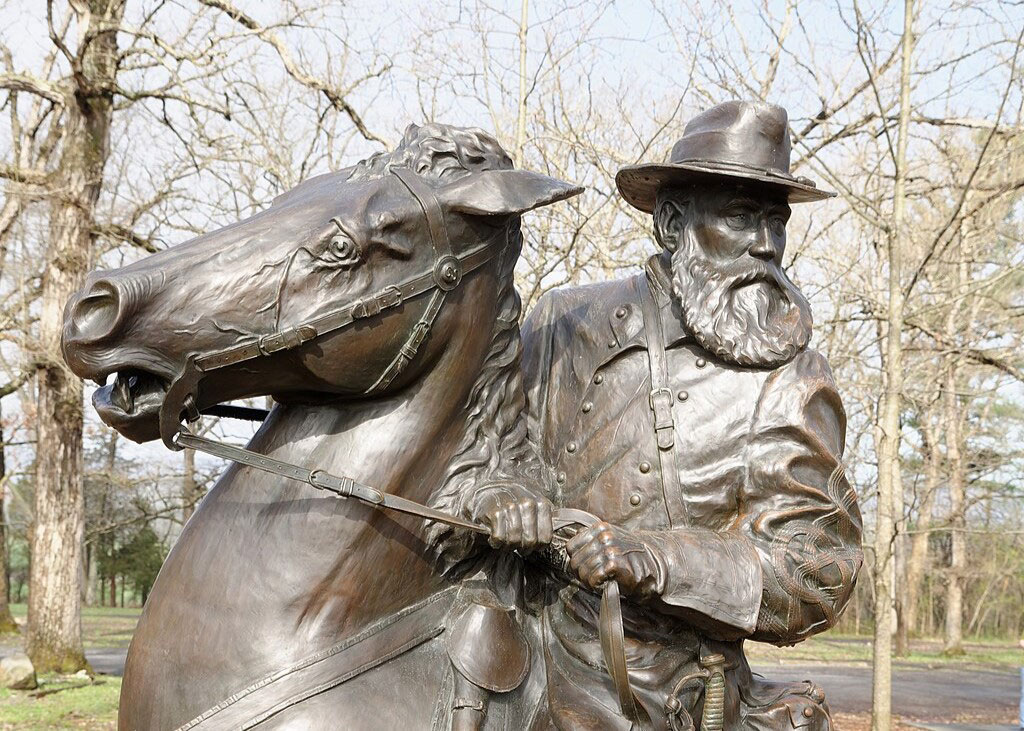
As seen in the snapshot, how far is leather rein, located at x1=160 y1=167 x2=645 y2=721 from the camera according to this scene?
1581mm

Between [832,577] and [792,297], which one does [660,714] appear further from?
[792,297]

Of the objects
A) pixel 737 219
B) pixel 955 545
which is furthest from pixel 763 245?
pixel 955 545

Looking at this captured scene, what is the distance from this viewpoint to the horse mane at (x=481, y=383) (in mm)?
1809

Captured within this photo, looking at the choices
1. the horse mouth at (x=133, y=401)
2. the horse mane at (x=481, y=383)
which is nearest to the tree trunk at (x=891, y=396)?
the horse mane at (x=481, y=383)

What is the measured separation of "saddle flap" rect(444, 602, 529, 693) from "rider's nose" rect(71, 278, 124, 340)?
817mm

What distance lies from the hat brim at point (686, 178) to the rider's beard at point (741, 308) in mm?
139

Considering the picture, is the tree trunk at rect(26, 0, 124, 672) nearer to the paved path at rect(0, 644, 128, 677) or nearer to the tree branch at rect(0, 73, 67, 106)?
the tree branch at rect(0, 73, 67, 106)

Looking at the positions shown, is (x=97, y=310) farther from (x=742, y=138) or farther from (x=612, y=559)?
(x=742, y=138)

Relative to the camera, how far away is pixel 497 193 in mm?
1737

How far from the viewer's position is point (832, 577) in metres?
1.91

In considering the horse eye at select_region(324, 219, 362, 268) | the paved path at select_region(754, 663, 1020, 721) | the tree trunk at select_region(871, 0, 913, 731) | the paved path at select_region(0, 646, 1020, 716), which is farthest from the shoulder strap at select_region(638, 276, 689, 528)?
the paved path at select_region(754, 663, 1020, 721)

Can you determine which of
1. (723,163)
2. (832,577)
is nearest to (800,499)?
(832,577)

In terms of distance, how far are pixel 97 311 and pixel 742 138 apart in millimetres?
1359

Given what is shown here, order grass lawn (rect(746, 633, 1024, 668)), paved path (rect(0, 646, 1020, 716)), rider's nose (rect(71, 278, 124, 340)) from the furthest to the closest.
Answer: grass lawn (rect(746, 633, 1024, 668)), paved path (rect(0, 646, 1020, 716)), rider's nose (rect(71, 278, 124, 340))
